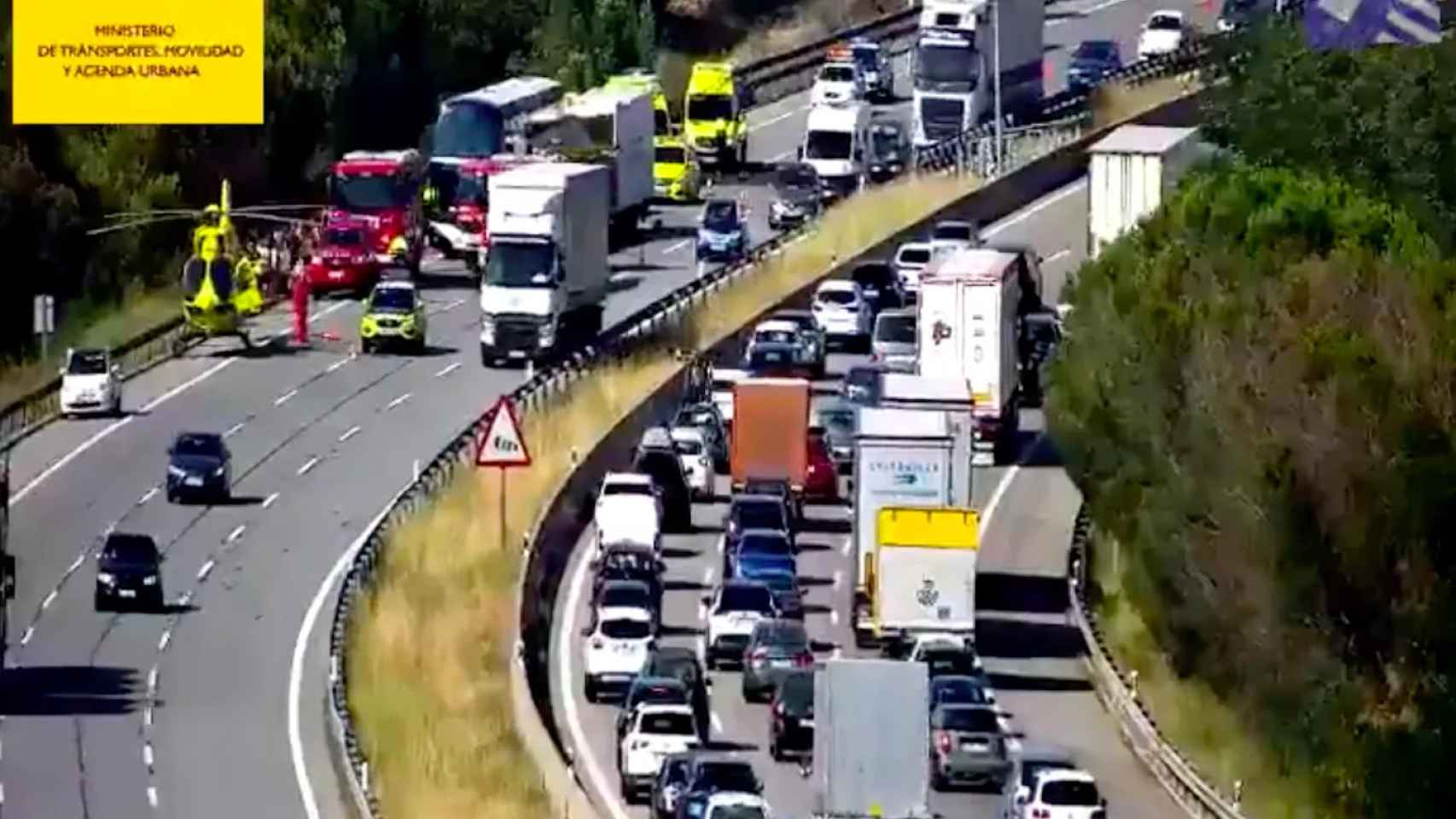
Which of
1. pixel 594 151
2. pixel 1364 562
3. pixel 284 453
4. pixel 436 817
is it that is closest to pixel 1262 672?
pixel 1364 562

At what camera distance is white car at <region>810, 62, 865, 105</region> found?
94.3 metres

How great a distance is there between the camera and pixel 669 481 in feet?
194

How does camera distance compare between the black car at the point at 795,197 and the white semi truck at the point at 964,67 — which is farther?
the white semi truck at the point at 964,67

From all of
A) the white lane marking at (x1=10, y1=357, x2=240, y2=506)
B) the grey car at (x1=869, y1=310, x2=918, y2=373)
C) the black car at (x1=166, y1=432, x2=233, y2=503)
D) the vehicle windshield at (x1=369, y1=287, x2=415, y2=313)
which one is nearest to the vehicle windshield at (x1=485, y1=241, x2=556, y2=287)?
the vehicle windshield at (x1=369, y1=287, x2=415, y2=313)

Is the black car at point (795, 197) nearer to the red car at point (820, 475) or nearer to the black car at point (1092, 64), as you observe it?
the black car at point (1092, 64)

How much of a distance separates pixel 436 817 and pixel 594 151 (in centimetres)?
4168

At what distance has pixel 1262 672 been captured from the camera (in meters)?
48.6

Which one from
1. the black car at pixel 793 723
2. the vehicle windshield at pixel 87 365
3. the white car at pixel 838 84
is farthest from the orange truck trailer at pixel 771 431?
the white car at pixel 838 84

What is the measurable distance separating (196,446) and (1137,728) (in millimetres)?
17588

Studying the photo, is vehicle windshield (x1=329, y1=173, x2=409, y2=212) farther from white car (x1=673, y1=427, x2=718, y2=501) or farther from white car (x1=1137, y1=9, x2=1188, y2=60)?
white car (x1=1137, y1=9, x2=1188, y2=60)

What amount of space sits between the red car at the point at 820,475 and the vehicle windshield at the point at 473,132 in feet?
72.6

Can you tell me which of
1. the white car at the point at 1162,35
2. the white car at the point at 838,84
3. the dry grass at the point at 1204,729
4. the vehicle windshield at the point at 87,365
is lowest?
the dry grass at the point at 1204,729

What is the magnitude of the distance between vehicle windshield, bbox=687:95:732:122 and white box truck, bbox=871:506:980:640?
1648 inches

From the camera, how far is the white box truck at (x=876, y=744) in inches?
1571
